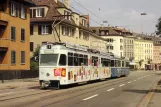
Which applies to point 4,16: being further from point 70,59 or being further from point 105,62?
point 70,59

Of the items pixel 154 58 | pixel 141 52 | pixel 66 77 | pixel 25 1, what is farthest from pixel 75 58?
pixel 154 58

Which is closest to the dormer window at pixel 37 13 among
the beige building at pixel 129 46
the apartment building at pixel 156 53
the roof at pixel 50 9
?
the roof at pixel 50 9

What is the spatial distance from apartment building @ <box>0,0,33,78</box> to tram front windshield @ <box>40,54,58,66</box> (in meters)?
15.6

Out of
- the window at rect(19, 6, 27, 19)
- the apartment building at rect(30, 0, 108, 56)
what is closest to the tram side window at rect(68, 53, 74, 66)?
the window at rect(19, 6, 27, 19)

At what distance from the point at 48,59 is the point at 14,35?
66.0ft

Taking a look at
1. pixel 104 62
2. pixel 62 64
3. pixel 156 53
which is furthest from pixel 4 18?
pixel 156 53

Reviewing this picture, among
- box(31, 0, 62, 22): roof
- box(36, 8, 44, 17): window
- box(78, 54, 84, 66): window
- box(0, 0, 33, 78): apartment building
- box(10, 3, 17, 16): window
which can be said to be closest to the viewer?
box(78, 54, 84, 66): window

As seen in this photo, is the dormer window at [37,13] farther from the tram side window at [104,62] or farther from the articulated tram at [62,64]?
the articulated tram at [62,64]

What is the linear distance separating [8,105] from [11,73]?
26.9m

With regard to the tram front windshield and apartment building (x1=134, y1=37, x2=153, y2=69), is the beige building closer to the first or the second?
apartment building (x1=134, y1=37, x2=153, y2=69)

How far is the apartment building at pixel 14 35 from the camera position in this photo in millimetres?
44750

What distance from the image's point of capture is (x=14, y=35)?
47.0 metres

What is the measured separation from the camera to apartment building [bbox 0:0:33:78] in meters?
44.8

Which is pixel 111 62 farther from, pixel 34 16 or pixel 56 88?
pixel 34 16
